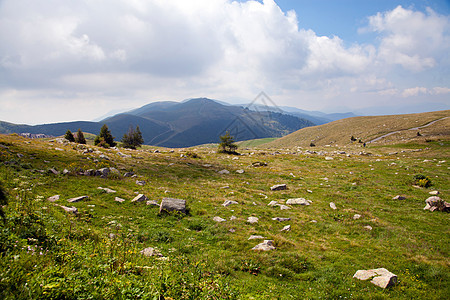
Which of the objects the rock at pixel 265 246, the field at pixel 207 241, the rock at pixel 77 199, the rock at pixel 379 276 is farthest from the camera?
the rock at pixel 77 199

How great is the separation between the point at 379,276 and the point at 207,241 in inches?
309

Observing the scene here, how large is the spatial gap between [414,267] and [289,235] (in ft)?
18.3

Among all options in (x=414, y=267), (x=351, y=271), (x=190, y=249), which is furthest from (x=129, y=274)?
(x=414, y=267)

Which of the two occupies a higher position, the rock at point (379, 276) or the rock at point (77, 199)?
the rock at point (77, 199)

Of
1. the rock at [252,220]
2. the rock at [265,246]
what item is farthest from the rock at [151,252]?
the rock at [252,220]

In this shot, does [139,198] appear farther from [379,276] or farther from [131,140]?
[131,140]

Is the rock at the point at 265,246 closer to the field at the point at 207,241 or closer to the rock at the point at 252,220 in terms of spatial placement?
the field at the point at 207,241

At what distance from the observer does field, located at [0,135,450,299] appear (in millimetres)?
4953

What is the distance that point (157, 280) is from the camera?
5383mm

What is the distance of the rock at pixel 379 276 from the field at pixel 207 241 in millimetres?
228

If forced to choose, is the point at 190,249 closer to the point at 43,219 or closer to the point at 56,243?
the point at 56,243

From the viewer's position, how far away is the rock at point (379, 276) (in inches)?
294

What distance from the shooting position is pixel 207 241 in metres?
10.7

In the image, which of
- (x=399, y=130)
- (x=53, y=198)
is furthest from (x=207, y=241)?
(x=399, y=130)
